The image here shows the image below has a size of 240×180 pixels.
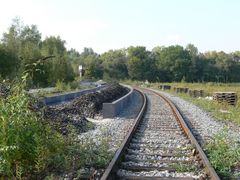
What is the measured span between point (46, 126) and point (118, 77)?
122 metres

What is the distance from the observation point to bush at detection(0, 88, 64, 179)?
6941 millimetres

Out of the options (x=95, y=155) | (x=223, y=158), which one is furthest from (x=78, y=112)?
(x=223, y=158)

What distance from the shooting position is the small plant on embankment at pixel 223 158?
25.2 feet

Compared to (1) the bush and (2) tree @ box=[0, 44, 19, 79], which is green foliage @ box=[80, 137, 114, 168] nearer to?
(1) the bush

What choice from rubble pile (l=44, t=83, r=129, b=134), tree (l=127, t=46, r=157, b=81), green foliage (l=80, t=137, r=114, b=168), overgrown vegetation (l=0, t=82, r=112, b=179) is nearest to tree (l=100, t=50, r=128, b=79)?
tree (l=127, t=46, r=157, b=81)

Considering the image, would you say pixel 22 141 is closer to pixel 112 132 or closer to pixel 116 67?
pixel 112 132

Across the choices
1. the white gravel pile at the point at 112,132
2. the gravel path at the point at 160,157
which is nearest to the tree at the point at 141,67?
the white gravel pile at the point at 112,132

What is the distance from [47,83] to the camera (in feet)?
175

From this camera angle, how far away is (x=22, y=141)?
722 centimetres

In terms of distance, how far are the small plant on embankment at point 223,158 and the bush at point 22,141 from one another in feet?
9.27

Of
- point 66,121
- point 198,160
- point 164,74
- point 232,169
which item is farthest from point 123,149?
point 164,74

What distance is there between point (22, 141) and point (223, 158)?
384 centimetres

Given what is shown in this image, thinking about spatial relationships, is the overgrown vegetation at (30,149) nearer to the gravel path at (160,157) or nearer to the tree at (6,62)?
the gravel path at (160,157)

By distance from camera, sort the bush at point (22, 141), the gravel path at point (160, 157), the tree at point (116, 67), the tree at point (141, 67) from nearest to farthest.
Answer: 1. the bush at point (22, 141)
2. the gravel path at point (160, 157)
3. the tree at point (116, 67)
4. the tree at point (141, 67)
